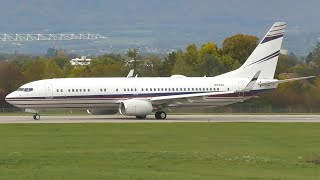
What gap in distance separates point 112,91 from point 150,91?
10.6 ft

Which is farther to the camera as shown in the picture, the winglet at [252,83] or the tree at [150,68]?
the tree at [150,68]

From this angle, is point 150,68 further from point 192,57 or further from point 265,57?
point 265,57

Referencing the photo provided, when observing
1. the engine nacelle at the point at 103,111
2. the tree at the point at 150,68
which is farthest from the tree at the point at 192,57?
the engine nacelle at the point at 103,111

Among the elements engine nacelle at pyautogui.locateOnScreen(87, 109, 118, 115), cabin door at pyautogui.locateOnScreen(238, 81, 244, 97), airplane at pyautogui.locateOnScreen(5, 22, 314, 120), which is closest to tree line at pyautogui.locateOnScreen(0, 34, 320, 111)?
airplane at pyautogui.locateOnScreen(5, 22, 314, 120)

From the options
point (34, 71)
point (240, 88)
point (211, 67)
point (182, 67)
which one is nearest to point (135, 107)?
point (240, 88)

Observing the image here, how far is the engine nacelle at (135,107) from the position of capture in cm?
7438

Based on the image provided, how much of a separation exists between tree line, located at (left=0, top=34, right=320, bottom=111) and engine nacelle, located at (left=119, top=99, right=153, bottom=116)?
26747 millimetres

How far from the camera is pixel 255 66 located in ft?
266

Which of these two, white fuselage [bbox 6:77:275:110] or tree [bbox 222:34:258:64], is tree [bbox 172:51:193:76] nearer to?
tree [bbox 222:34:258:64]

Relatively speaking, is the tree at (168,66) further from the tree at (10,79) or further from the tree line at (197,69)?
the tree at (10,79)
